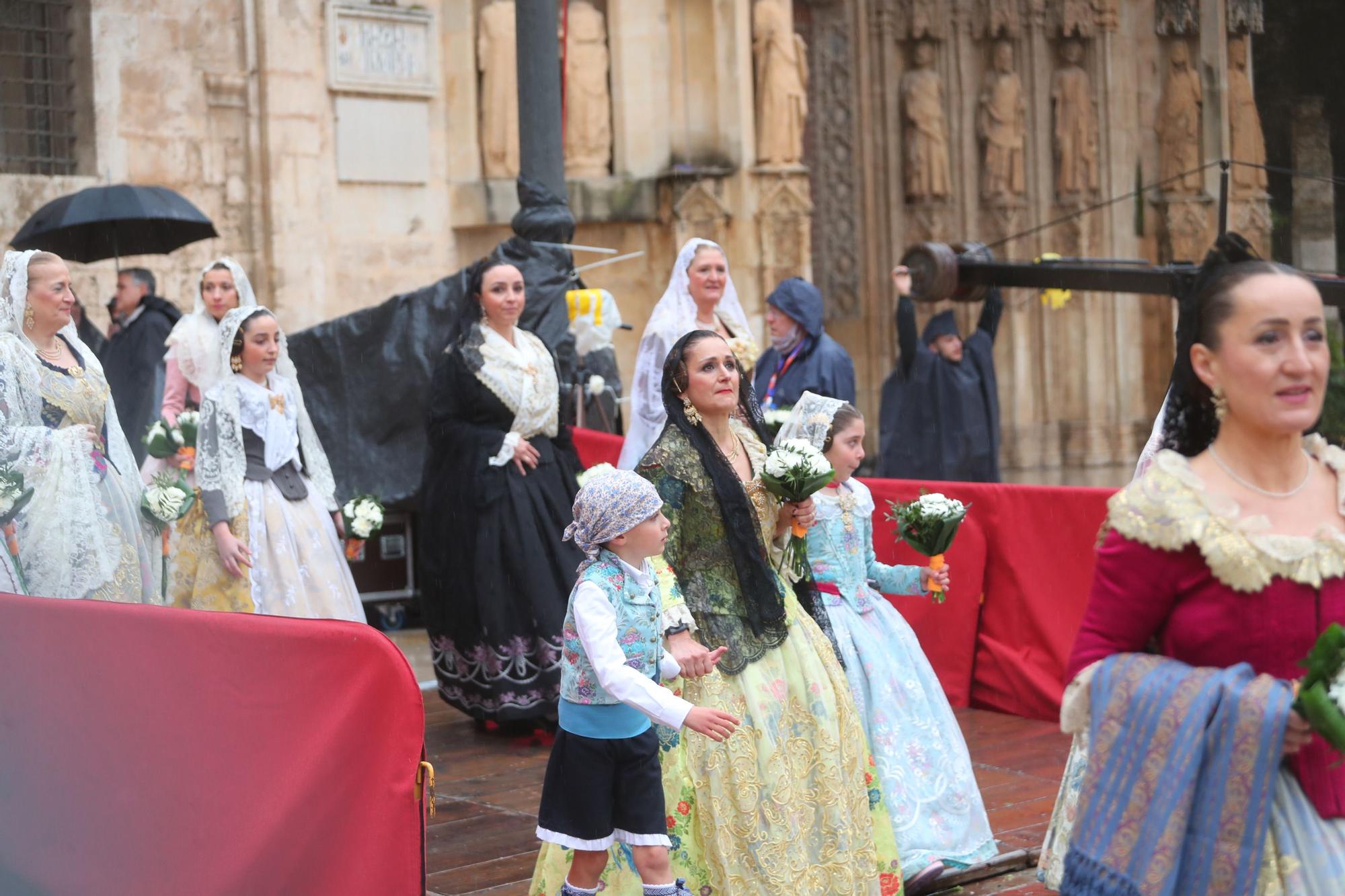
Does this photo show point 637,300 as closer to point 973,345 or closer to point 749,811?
point 973,345

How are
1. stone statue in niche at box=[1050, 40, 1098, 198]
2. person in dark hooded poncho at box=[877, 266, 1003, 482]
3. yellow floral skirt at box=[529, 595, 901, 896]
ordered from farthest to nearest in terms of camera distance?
stone statue in niche at box=[1050, 40, 1098, 198]
person in dark hooded poncho at box=[877, 266, 1003, 482]
yellow floral skirt at box=[529, 595, 901, 896]

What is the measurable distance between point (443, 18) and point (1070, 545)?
8068 millimetres

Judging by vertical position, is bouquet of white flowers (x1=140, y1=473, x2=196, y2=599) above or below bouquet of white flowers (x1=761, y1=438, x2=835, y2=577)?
below

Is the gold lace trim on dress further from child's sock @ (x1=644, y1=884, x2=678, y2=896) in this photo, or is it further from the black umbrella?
the black umbrella

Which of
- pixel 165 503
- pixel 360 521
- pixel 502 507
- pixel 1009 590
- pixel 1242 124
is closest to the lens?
pixel 165 503

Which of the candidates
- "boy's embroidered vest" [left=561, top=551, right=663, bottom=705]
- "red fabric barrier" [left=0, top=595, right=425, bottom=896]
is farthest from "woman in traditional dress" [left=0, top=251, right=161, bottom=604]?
"boy's embroidered vest" [left=561, top=551, right=663, bottom=705]

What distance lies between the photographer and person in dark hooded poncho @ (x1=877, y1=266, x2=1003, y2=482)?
11.9m

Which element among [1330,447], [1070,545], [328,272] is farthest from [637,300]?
[1330,447]

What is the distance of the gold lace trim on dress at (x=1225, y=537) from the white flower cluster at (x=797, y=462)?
6.22 feet

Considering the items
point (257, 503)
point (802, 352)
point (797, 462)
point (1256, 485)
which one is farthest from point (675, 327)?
point (1256, 485)

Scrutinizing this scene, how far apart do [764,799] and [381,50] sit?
1018 cm

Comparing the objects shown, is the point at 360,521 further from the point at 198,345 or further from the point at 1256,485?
the point at 1256,485

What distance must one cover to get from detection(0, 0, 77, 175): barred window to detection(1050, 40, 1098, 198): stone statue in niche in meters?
10.4

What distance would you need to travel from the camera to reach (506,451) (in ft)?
25.8
